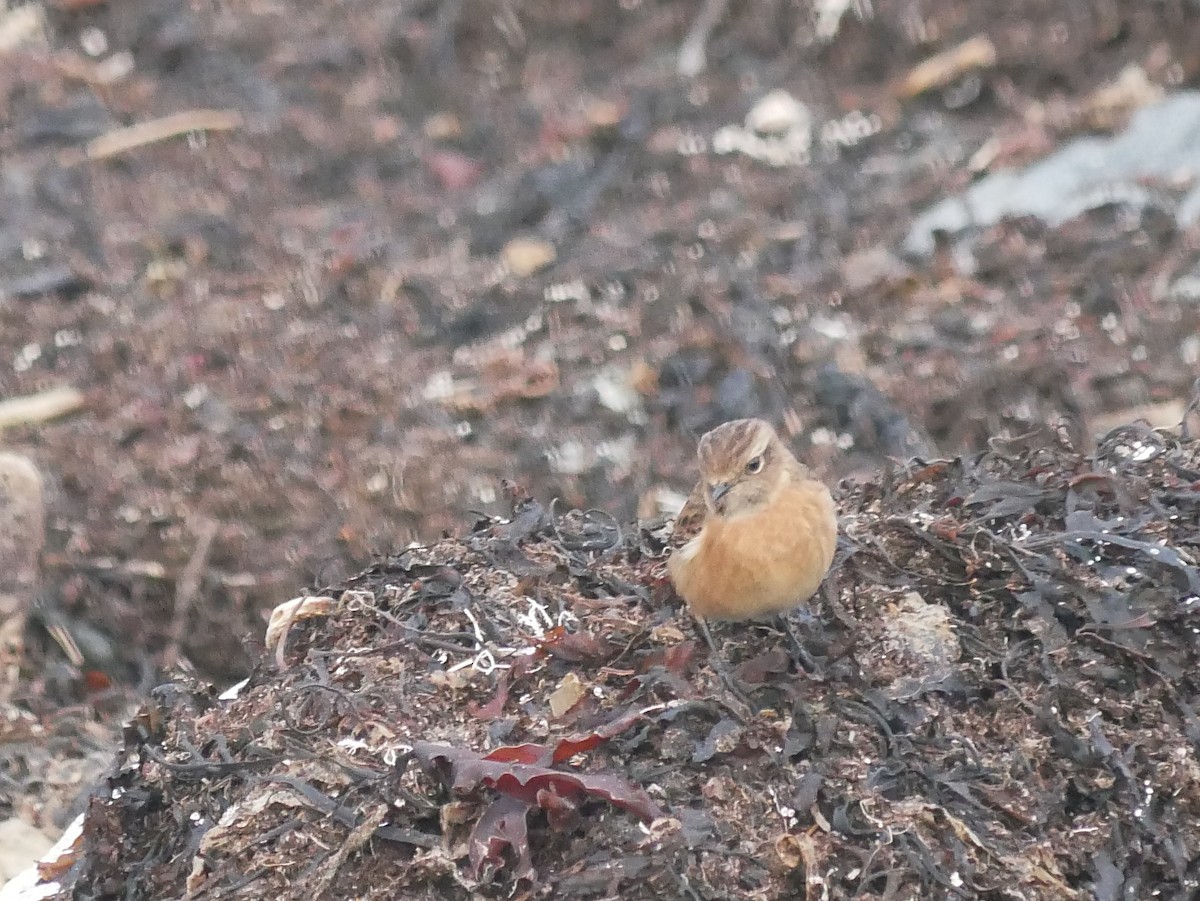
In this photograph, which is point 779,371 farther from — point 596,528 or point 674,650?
point 674,650

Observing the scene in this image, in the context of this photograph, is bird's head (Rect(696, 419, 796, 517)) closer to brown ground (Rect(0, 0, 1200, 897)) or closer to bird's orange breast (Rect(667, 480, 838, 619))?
bird's orange breast (Rect(667, 480, 838, 619))

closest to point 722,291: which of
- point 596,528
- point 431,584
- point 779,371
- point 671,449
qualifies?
point 779,371

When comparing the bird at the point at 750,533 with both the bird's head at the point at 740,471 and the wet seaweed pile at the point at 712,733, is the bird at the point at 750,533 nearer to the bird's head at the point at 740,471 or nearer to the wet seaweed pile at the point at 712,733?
the bird's head at the point at 740,471

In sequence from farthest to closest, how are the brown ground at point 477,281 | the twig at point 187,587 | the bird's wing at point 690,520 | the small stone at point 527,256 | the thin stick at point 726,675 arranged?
the small stone at point 527,256 → the brown ground at point 477,281 → the twig at point 187,587 → the bird's wing at point 690,520 → the thin stick at point 726,675

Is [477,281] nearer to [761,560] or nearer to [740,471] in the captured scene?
[740,471]

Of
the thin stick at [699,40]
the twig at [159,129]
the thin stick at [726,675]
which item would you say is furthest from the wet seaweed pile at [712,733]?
the thin stick at [699,40]

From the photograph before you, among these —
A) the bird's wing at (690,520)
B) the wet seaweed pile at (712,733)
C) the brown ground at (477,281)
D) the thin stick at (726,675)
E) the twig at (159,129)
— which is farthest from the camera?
the twig at (159,129)
